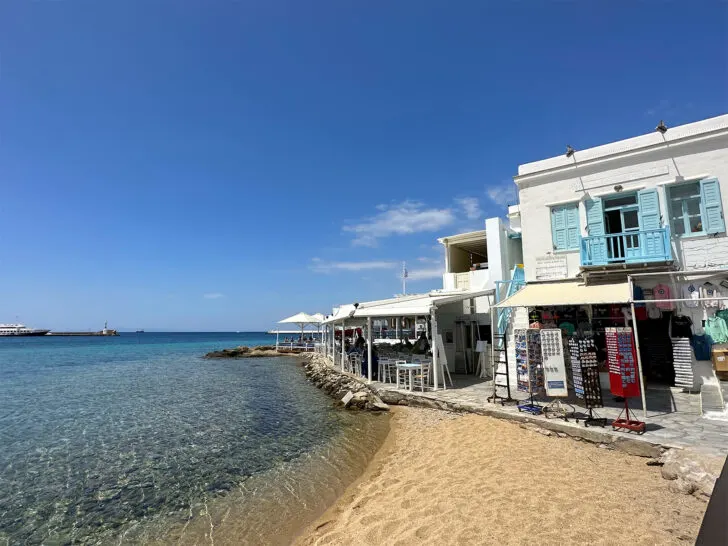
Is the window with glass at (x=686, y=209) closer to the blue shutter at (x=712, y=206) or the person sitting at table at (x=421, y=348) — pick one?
the blue shutter at (x=712, y=206)

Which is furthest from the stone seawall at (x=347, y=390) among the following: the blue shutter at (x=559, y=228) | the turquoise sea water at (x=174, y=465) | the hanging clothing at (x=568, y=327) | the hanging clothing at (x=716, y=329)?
the hanging clothing at (x=716, y=329)

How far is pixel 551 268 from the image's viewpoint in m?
12.8

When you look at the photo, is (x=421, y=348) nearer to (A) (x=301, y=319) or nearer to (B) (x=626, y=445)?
(B) (x=626, y=445)

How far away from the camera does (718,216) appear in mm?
10352

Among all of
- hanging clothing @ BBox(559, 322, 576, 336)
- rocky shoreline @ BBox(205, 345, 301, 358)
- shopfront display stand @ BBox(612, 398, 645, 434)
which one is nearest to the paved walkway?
shopfront display stand @ BBox(612, 398, 645, 434)

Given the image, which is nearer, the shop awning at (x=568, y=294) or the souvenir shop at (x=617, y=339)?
the souvenir shop at (x=617, y=339)

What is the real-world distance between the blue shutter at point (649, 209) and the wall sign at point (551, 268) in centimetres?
233

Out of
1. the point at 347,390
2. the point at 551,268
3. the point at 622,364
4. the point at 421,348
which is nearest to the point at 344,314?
the point at 421,348

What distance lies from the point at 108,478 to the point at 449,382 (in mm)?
10015

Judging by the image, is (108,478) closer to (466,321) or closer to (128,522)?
(128,522)

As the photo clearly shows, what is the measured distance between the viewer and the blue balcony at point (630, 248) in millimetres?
10391

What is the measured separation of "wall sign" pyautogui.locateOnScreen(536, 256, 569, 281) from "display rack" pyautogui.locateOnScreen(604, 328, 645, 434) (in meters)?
4.18

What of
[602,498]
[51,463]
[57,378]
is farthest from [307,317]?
[602,498]

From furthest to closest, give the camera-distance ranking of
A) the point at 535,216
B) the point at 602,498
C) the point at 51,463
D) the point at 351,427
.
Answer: the point at 535,216 → the point at 351,427 → the point at 51,463 → the point at 602,498
